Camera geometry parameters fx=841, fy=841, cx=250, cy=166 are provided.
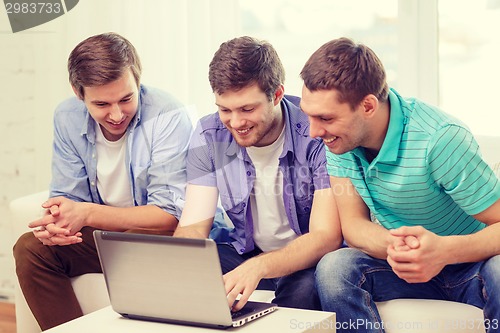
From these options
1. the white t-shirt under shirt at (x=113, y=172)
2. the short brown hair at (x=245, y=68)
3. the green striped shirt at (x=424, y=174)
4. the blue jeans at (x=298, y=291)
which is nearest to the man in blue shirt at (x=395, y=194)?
the green striped shirt at (x=424, y=174)

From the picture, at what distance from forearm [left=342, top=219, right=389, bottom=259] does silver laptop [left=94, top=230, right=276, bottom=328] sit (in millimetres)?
349

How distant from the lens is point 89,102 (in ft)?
8.77

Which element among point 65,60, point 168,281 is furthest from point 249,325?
point 65,60

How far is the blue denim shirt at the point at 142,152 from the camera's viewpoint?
269 centimetres

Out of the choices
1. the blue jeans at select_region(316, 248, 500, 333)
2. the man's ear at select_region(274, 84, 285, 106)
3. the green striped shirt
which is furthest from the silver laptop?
the man's ear at select_region(274, 84, 285, 106)

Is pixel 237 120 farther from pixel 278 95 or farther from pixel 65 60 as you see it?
pixel 65 60

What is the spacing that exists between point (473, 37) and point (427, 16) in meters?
0.18

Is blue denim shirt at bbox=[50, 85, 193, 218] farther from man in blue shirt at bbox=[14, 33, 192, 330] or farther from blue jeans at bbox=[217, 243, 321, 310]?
blue jeans at bbox=[217, 243, 321, 310]

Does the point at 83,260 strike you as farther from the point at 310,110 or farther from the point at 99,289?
the point at 310,110

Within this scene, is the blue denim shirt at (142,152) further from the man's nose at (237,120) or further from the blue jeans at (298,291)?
the blue jeans at (298,291)

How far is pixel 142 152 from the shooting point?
2734 mm

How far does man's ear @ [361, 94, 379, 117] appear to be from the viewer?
214 centimetres

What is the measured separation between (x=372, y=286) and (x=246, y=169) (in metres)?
0.55

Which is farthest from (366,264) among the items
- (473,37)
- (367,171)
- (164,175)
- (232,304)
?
(473,37)
